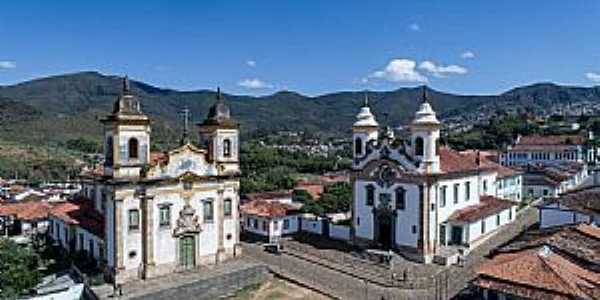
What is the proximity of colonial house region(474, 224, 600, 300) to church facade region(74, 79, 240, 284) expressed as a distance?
14.3 metres

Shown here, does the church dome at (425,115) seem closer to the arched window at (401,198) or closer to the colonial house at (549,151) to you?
the arched window at (401,198)

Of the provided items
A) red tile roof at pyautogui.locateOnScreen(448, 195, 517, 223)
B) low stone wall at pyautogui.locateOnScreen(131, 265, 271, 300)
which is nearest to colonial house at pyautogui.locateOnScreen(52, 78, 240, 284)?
low stone wall at pyautogui.locateOnScreen(131, 265, 271, 300)

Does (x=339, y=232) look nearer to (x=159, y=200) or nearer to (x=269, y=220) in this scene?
(x=269, y=220)

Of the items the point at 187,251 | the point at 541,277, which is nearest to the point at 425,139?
the point at 541,277

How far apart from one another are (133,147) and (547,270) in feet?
62.1

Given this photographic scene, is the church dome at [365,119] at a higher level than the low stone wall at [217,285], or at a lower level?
higher

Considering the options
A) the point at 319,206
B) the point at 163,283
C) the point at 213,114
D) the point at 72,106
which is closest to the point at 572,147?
the point at 319,206

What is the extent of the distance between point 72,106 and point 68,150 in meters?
94.5

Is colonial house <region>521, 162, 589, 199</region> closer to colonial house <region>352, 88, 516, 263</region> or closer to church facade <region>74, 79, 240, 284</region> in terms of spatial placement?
colonial house <region>352, 88, 516, 263</region>

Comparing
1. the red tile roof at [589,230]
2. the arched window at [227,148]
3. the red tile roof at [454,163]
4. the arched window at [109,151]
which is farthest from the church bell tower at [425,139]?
the arched window at [109,151]

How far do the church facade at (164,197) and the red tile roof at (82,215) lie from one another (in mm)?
789

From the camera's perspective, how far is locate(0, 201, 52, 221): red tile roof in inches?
1571

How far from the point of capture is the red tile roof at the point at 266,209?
124ft

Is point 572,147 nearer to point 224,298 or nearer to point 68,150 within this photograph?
point 224,298
